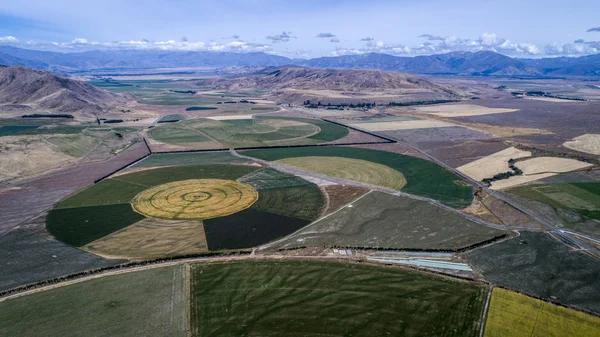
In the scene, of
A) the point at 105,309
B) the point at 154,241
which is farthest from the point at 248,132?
the point at 105,309

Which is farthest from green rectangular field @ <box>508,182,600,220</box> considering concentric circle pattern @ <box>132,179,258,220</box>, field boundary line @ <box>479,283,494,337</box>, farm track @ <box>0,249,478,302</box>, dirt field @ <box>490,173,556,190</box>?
concentric circle pattern @ <box>132,179,258,220</box>

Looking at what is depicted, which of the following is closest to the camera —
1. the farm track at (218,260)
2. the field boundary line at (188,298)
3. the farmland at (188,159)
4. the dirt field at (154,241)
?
the field boundary line at (188,298)

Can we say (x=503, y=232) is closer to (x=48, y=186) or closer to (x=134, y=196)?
(x=134, y=196)

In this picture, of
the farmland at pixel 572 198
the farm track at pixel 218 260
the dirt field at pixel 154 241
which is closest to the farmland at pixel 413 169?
→ the farmland at pixel 572 198

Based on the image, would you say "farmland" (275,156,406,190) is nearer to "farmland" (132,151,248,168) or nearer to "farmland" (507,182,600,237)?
"farmland" (132,151,248,168)

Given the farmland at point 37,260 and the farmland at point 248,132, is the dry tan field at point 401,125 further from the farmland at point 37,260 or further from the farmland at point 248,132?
the farmland at point 37,260

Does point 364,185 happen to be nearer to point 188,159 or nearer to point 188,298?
point 188,298
